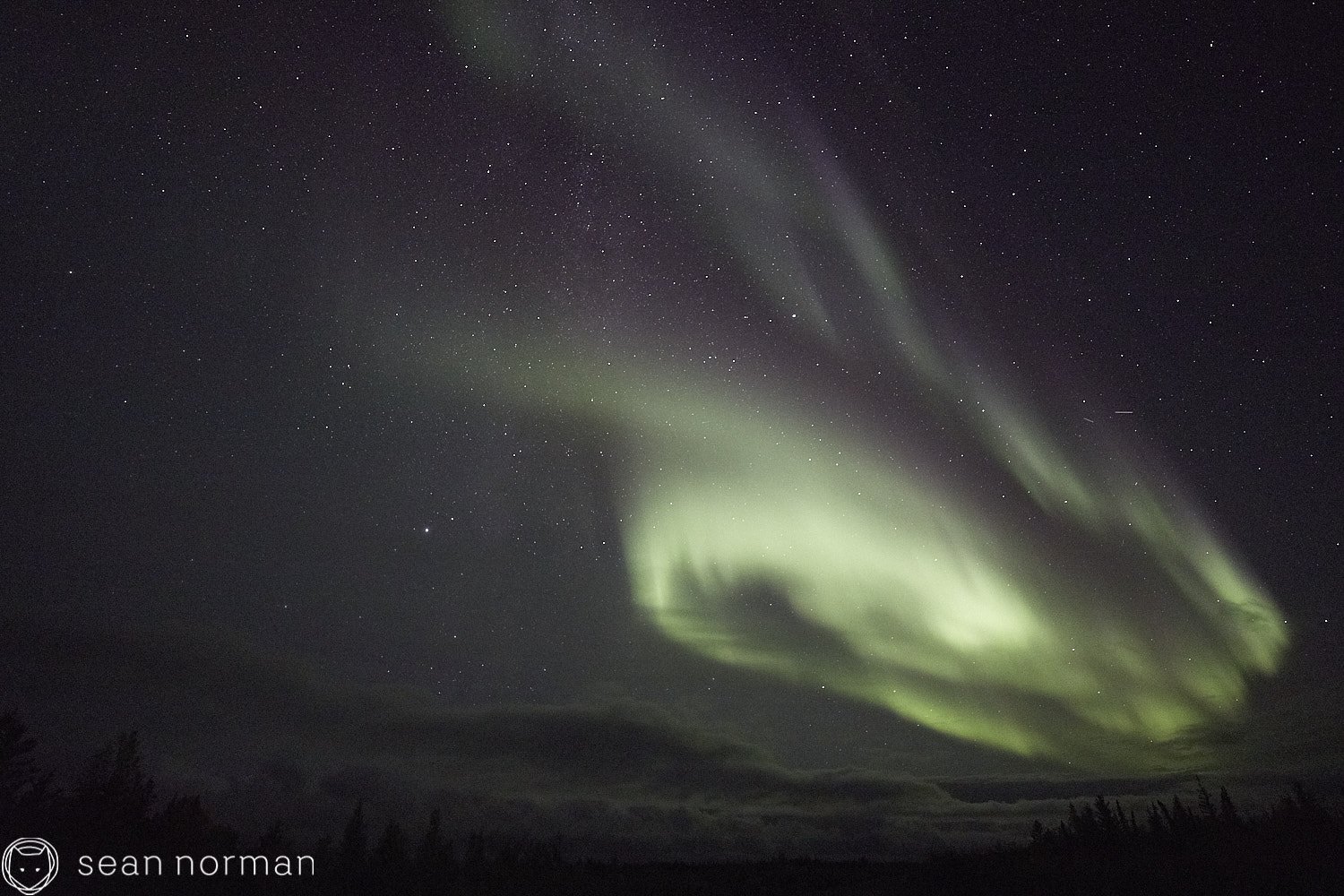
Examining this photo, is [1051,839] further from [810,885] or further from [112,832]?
[112,832]

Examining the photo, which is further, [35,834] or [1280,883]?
[35,834]

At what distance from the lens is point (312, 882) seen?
56781mm

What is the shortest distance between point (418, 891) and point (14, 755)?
35.2 metres

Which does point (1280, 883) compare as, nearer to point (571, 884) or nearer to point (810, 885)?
point (571, 884)

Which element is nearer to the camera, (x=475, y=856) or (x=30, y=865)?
(x=30, y=865)

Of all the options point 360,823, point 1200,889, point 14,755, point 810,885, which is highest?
point 14,755

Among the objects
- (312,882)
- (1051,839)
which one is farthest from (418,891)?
(1051,839)

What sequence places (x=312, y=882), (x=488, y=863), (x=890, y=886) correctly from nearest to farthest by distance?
(x=312, y=882) < (x=488, y=863) < (x=890, y=886)

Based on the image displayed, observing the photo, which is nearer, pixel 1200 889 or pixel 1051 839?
pixel 1200 889

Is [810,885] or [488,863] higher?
[488,863]

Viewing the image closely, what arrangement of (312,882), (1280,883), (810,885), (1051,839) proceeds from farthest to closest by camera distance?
(810,885)
(1051,839)
(312,882)
(1280,883)

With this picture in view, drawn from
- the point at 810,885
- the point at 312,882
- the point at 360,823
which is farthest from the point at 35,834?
the point at 810,885

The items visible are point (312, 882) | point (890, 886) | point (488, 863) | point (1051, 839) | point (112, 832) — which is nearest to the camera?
point (312, 882)

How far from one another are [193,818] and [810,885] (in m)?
96.2
